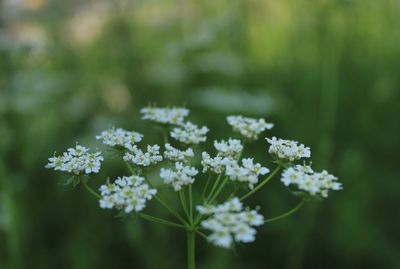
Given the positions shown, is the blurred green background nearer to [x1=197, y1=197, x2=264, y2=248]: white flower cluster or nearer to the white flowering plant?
the white flowering plant

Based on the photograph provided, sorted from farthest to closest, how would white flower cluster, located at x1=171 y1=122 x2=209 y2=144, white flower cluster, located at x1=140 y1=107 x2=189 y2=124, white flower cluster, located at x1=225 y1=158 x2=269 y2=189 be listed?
white flower cluster, located at x1=140 y1=107 x2=189 y2=124 → white flower cluster, located at x1=171 y1=122 x2=209 y2=144 → white flower cluster, located at x1=225 y1=158 x2=269 y2=189

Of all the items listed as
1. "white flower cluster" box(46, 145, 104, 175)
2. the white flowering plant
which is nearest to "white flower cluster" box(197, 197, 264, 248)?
the white flowering plant

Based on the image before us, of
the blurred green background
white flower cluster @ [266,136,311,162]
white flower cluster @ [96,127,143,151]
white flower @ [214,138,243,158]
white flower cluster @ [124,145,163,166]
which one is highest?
white flower cluster @ [266,136,311,162]

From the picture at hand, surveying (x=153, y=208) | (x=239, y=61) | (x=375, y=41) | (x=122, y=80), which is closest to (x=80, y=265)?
(x=153, y=208)

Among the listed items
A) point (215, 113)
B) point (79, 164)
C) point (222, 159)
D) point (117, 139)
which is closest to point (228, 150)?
point (222, 159)

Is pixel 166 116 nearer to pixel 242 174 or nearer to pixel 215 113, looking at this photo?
pixel 242 174
